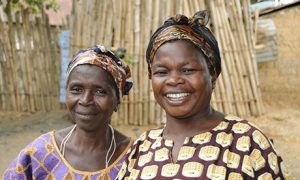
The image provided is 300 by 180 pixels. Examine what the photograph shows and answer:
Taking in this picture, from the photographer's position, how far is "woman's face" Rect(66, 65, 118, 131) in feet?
8.33

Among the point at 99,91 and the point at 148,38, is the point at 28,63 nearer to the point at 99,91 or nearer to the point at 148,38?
the point at 148,38

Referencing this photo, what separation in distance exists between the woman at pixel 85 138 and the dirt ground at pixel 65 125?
2.68 meters

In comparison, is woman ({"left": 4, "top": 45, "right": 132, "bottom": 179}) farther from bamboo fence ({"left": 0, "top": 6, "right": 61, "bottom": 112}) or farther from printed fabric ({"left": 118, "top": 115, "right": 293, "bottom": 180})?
bamboo fence ({"left": 0, "top": 6, "right": 61, "bottom": 112})

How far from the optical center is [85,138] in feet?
8.71

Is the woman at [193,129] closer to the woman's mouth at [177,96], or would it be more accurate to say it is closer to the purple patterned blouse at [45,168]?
the woman's mouth at [177,96]

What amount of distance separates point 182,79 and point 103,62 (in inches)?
27.9

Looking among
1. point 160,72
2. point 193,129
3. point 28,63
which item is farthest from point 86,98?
point 28,63

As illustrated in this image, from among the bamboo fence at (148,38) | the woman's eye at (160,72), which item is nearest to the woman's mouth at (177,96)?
the woman's eye at (160,72)

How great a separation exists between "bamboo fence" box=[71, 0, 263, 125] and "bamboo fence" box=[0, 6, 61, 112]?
1235mm

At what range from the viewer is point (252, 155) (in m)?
1.91

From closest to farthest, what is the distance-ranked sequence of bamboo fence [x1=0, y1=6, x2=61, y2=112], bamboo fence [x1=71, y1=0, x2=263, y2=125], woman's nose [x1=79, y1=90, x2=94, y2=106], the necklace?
woman's nose [x1=79, y1=90, x2=94, y2=106], the necklace, bamboo fence [x1=71, y1=0, x2=263, y2=125], bamboo fence [x1=0, y1=6, x2=61, y2=112]

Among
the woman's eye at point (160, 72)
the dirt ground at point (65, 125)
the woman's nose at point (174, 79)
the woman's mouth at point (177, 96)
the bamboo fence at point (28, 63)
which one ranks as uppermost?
the woman's eye at point (160, 72)

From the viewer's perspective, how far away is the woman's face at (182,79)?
6.66 feet

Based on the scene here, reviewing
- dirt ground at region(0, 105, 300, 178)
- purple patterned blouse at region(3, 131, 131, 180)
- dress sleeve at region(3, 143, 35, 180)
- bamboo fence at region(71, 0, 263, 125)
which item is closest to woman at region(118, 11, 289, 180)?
purple patterned blouse at region(3, 131, 131, 180)
